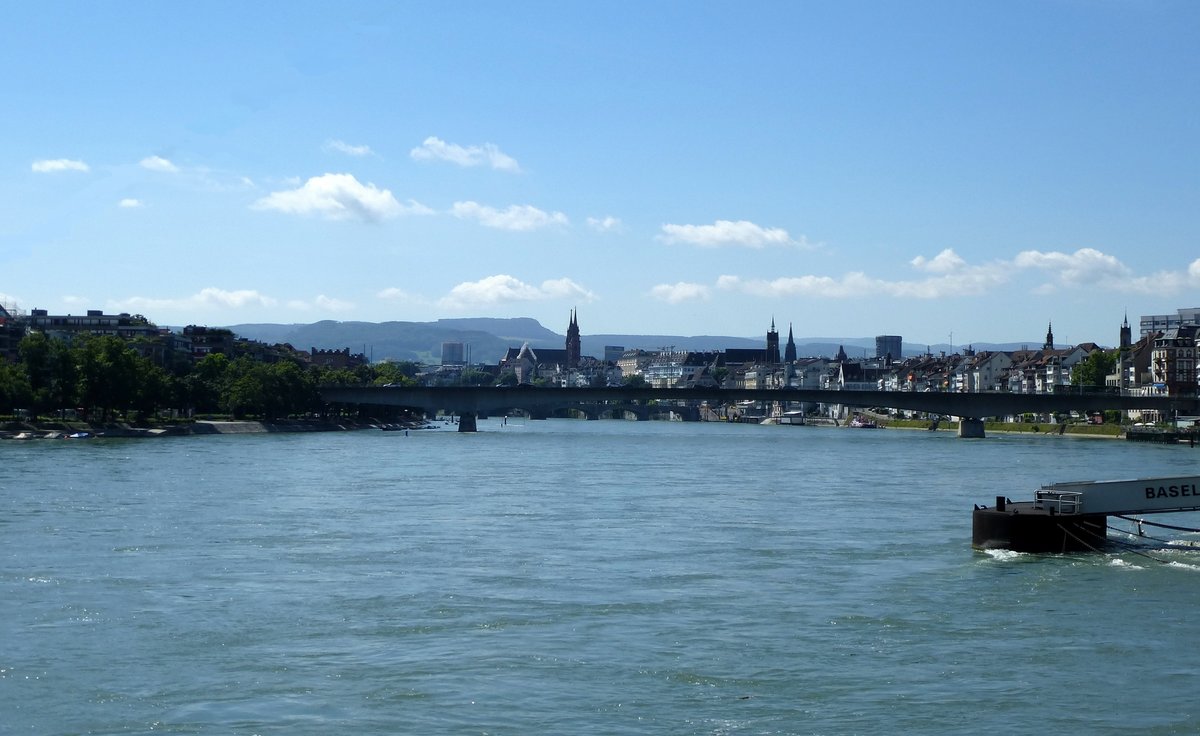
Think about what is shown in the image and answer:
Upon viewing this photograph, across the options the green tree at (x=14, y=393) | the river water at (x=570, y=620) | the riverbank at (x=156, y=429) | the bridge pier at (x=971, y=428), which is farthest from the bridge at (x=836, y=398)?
the river water at (x=570, y=620)

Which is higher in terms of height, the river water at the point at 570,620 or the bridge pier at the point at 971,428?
the river water at the point at 570,620

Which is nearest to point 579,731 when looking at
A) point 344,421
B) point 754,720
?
point 754,720

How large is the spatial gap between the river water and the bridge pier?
265 ft

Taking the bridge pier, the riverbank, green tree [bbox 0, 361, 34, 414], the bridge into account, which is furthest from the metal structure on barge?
the bridge pier

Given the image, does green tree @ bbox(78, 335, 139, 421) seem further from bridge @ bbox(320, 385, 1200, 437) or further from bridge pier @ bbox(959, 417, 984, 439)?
bridge pier @ bbox(959, 417, 984, 439)

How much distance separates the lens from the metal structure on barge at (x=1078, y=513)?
1344 inches

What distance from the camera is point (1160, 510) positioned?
3491cm

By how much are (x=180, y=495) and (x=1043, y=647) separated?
1390 inches

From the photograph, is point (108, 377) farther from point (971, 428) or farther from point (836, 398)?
point (971, 428)

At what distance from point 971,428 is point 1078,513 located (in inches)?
3860

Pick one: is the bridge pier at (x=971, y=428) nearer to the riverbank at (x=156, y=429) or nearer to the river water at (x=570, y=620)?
the riverbank at (x=156, y=429)

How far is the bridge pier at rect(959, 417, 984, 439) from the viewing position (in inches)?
5108

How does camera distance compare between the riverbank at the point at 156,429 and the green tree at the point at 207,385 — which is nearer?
the riverbank at the point at 156,429

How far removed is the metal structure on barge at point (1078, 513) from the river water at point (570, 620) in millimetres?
875
